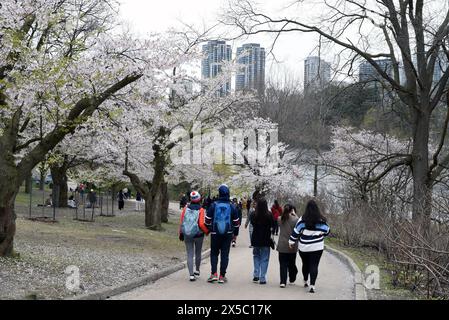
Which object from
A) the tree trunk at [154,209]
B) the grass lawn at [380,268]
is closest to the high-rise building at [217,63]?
the tree trunk at [154,209]

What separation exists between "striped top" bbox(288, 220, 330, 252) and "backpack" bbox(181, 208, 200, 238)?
199 cm

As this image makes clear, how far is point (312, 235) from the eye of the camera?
32.2 feet

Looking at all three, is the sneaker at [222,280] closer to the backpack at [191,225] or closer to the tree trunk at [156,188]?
the backpack at [191,225]

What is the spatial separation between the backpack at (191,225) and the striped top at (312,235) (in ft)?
6.54

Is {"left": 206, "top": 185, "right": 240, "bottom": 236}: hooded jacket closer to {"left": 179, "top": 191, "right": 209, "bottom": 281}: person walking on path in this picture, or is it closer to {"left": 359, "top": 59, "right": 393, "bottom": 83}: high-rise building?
{"left": 179, "top": 191, "right": 209, "bottom": 281}: person walking on path

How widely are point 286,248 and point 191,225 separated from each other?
73.8 inches

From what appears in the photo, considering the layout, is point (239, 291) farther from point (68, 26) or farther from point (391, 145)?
point (391, 145)

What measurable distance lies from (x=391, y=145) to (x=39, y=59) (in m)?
30.2

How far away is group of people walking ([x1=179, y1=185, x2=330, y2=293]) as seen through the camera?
9.86 metres

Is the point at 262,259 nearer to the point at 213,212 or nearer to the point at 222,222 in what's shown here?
the point at 222,222

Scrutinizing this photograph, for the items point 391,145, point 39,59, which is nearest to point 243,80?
point 391,145

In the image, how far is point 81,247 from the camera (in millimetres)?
14250

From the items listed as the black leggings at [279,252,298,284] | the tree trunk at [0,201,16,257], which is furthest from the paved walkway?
the tree trunk at [0,201,16,257]

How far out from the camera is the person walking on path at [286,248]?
34.2 ft
